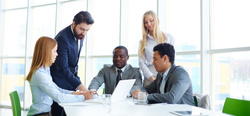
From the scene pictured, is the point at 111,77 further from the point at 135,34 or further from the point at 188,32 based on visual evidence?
the point at 135,34

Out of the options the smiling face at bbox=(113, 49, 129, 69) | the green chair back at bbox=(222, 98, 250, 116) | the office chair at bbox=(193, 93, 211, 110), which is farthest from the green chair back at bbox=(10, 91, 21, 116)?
the green chair back at bbox=(222, 98, 250, 116)

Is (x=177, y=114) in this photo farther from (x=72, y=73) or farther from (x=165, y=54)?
(x=72, y=73)

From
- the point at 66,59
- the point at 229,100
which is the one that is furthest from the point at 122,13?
the point at 229,100

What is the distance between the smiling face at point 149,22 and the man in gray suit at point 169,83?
2.19 ft

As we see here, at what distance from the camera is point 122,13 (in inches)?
208

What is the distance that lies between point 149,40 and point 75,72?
0.99 m

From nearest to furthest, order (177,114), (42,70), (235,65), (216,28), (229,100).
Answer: (177,114) < (229,100) < (42,70) < (235,65) < (216,28)

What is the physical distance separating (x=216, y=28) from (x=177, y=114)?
2786 mm

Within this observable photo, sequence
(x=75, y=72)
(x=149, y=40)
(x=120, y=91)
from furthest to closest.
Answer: (x=149, y=40)
(x=75, y=72)
(x=120, y=91)

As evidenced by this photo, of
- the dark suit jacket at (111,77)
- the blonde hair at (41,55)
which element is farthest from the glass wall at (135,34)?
the blonde hair at (41,55)

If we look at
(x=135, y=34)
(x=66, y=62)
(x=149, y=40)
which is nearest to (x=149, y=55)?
(x=149, y=40)

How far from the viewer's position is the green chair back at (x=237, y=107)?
6.44 ft

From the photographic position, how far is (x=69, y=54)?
2.90 metres

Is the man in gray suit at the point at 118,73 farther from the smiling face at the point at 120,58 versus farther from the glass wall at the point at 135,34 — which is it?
the glass wall at the point at 135,34
